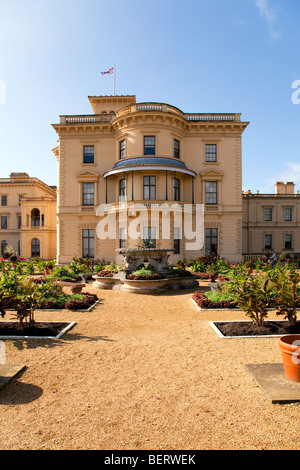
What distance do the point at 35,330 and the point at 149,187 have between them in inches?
773

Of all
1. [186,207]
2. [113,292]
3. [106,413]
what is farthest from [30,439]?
[186,207]

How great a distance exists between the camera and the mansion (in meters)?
25.4

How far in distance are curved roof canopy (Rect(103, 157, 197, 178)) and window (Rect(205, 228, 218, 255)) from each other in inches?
229

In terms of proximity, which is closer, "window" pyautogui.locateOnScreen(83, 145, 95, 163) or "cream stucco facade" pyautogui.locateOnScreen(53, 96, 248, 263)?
"cream stucco facade" pyautogui.locateOnScreen(53, 96, 248, 263)

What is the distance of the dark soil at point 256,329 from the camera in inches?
287

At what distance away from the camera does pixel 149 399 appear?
4.36 metres

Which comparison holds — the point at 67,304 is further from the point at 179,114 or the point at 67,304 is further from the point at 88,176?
the point at 179,114

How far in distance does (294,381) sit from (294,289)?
3.06m

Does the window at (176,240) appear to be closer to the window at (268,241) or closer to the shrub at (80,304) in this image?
the shrub at (80,304)

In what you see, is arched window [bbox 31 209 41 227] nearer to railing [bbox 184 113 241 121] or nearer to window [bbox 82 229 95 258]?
window [bbox 82 229 95 258]

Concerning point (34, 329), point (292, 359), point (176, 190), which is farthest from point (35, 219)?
point (292, 359)

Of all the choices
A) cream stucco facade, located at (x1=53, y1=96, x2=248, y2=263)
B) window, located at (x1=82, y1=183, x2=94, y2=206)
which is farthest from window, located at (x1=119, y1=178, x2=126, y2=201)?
window, located at (x1=82, y1=183, x2=94, y2=206)

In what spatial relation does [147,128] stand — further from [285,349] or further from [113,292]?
[285,349]

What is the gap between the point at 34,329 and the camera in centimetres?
770
